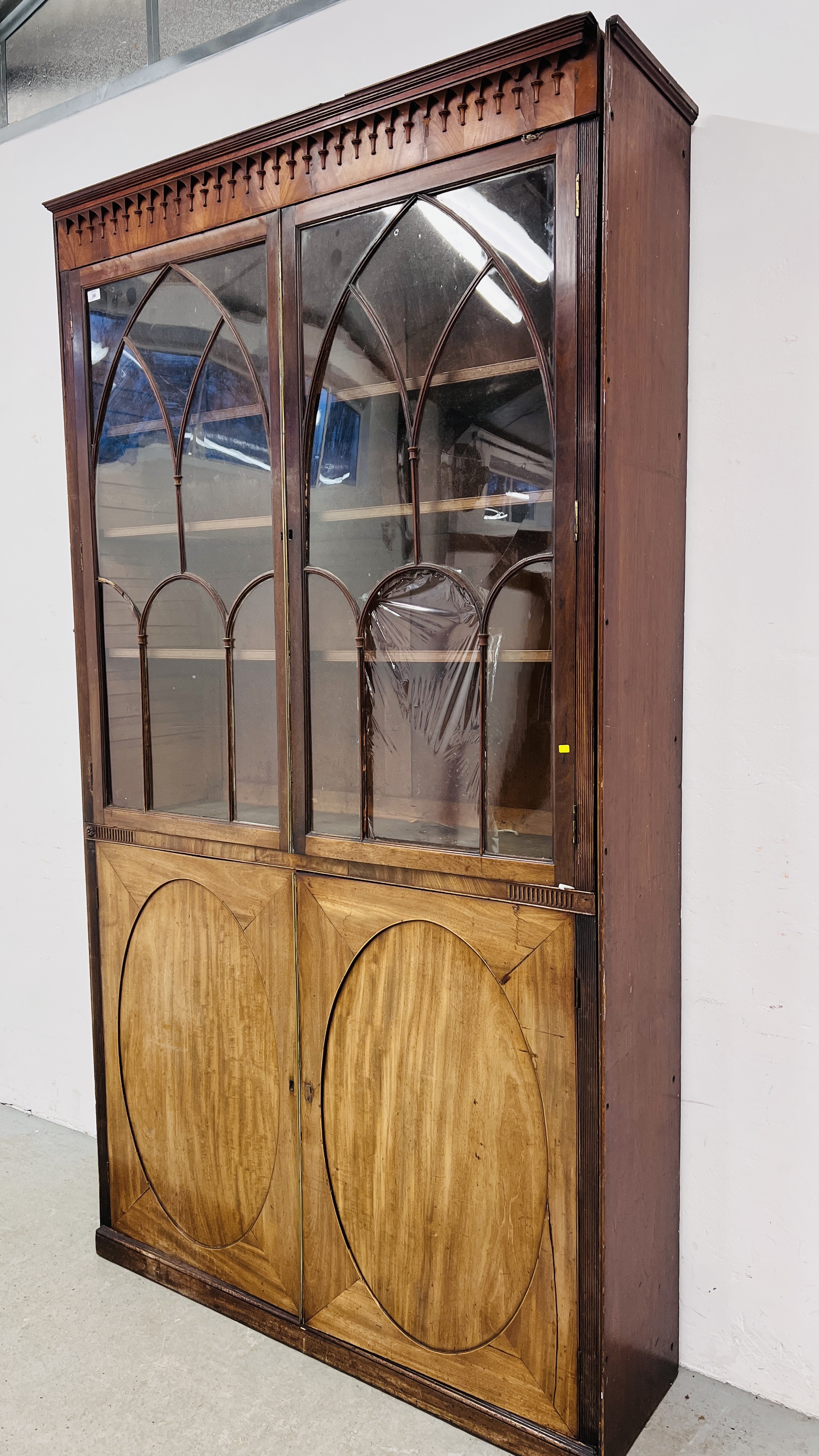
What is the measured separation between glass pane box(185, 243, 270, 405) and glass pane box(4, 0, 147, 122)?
1125 millimetres

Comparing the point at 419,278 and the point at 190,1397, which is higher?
the point at 419,278

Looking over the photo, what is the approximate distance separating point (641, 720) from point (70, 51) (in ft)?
8.06

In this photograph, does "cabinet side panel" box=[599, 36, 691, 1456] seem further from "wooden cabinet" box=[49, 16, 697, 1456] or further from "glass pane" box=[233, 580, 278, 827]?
"glass pane" box=[233, 580, 278, 827]

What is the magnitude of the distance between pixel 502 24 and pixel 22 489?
1677 mm

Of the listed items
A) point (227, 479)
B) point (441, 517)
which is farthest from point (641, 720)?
point (227, 479)

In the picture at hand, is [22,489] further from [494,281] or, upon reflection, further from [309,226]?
[494,281]

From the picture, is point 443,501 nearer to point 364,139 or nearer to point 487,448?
point 487,448

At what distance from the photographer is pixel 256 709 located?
5.94 ft

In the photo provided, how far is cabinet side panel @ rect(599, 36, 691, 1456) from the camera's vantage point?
141cm

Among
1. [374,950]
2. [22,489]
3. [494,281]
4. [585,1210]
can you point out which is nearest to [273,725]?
[374,950]

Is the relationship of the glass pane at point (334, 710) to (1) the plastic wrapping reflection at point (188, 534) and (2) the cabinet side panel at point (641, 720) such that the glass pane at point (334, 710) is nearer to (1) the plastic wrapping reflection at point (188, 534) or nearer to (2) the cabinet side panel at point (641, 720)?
(1) the plastic wrapping reflection at point (188, 534)

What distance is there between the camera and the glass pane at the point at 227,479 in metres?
1.76

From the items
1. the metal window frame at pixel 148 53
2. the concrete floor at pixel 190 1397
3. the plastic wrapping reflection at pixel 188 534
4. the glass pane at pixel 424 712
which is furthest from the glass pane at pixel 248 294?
the concrete floor at pixel 190 1397

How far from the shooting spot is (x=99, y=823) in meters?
2.08
